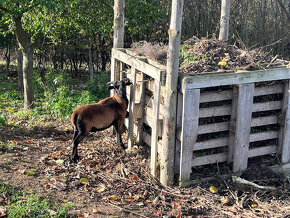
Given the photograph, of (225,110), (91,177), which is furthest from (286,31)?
(91,177)

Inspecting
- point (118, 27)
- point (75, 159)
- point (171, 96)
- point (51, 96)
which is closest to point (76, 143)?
point (75, 159)

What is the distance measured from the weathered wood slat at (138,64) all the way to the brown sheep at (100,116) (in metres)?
0.36

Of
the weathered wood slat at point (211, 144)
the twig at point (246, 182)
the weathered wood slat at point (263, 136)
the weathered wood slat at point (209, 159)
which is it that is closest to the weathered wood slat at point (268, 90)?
the weathered wood slat at point (263, 136)

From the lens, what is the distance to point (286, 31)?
13.1 metres

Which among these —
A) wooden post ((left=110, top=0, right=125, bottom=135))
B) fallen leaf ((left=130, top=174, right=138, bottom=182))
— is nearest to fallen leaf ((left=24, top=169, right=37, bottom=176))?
fallen leaf ((left=130, top=174, right=138, bottom=182))

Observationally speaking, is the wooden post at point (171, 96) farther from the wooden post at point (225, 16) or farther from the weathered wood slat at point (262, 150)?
the wooden post at point (225, 16)

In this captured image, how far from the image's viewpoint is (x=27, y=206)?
547 centimetres

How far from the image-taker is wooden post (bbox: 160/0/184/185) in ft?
19.5

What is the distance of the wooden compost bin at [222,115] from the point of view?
20.2ft

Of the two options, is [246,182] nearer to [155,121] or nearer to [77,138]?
[155,121]

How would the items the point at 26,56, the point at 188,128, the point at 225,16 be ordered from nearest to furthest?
the point at 188,128, the point at 225,16, the point at 26,56

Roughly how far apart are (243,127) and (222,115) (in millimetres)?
363

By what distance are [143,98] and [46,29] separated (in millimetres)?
4255

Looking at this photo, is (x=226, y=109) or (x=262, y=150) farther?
(x=262, y=150)
